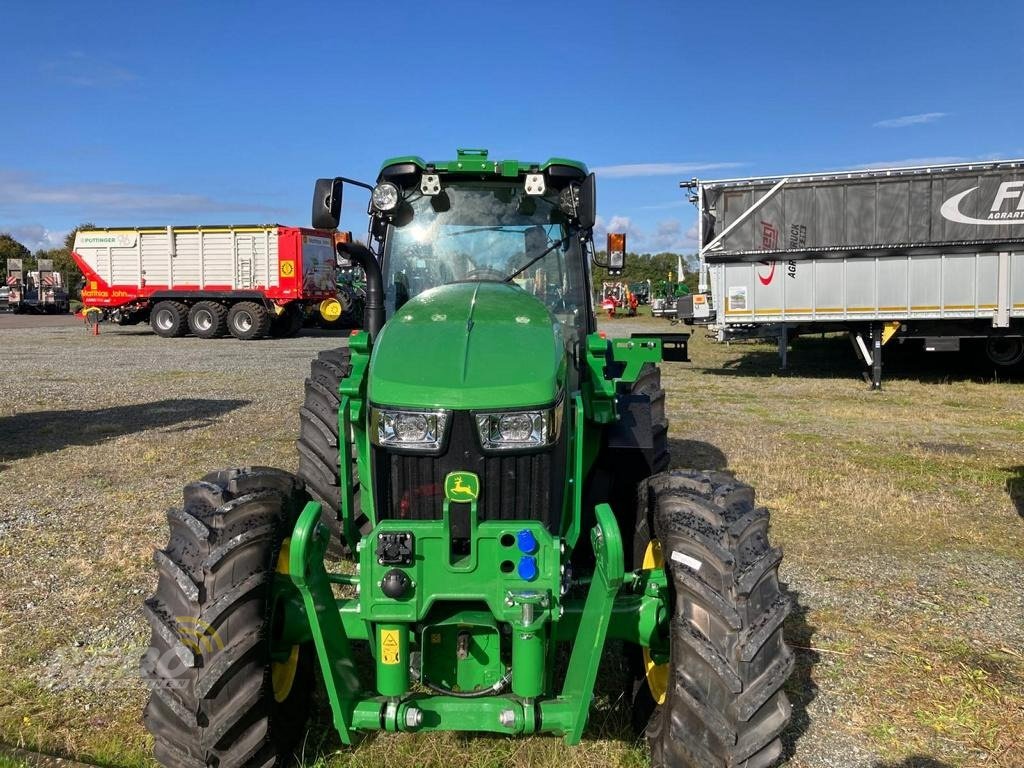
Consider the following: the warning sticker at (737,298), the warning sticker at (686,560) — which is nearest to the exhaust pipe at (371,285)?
the warning sticker at (686,560)

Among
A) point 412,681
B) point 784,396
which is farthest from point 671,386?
point 412,681

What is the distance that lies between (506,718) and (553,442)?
955 millimetres

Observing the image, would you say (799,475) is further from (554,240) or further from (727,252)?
(727,252)

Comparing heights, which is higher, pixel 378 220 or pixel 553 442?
pixel 378 220

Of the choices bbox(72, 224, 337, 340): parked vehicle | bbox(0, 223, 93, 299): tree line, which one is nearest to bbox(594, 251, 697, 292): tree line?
bbox(72, 224, 337, 340): parked vehicle

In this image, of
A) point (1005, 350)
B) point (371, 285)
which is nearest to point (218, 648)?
point (371, 285)

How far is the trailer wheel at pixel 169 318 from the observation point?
82.5 feet

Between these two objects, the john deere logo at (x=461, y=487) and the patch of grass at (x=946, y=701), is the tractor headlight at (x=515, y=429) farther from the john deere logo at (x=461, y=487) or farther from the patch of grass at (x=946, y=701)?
Result: the patch of grass at (x=946, y=701)

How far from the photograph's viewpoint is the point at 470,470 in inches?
118

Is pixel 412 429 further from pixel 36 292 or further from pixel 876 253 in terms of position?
pixel 36 292

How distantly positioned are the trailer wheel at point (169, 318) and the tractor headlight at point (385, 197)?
22.6 metres

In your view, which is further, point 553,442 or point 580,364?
point 580,364

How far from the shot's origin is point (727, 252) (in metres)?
14.4

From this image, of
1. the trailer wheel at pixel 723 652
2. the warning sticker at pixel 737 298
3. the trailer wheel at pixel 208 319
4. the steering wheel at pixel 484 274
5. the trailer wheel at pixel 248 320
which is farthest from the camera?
the trailer wheel at pixel 208 319
